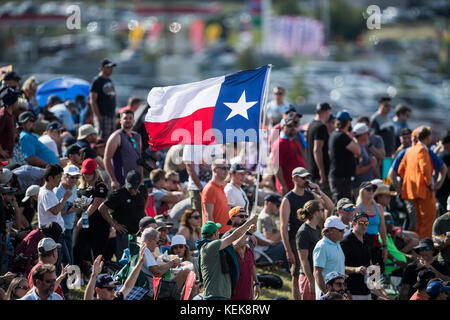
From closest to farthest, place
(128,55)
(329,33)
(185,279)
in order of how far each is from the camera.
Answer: (185,279), (128,55), (329,33)

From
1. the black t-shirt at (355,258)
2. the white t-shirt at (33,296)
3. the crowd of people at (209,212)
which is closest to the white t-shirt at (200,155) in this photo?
the crowd of people at (209,212)

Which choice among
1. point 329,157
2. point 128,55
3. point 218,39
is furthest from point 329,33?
point 329,157

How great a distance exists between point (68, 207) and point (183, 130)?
5.19 feet

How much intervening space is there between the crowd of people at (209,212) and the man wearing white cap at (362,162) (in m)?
0.02

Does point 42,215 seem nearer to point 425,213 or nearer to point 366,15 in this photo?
point 425,213

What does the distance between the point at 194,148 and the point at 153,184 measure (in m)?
0.75

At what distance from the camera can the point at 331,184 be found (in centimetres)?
1148

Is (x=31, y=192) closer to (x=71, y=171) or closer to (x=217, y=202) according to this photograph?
(x=71, y=171)

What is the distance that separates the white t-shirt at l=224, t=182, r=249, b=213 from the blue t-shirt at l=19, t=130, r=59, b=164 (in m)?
2.32

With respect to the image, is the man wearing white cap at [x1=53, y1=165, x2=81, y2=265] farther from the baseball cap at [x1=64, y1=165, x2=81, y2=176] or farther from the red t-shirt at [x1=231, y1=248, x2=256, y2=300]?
the red t-shirt at [x1=231, y1=248, x2=256, y2=300]

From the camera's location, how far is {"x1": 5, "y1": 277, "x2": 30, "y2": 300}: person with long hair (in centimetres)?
743

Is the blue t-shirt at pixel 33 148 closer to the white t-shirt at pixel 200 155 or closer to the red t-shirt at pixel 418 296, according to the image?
the white t-shirt at pixel 200 155

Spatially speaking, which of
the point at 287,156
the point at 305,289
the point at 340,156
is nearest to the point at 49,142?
the point at 287,156

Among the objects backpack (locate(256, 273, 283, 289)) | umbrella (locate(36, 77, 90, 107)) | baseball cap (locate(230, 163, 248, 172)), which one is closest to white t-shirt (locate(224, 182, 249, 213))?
baseball cap (locate(230, 163, 248, 172))
